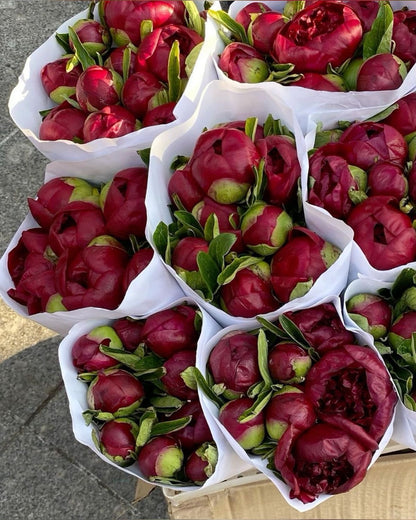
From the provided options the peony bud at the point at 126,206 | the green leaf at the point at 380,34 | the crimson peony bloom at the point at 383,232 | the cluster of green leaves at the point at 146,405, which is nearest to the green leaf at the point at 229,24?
the green leaf at the point at 380,34

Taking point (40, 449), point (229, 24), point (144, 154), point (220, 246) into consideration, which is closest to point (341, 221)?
point (220, 246)

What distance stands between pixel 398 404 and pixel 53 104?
2.93ft

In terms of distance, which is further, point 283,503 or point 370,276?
point 283,503

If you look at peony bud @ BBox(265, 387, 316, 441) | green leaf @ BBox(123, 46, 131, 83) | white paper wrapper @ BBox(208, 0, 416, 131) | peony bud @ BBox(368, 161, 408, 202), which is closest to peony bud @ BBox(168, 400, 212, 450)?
peony bud @ BBox(265, 387, 316, 441)

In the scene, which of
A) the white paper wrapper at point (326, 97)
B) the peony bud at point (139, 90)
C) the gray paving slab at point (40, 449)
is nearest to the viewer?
the white paper wrapper at point (326, 97)

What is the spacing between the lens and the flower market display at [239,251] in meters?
0.85

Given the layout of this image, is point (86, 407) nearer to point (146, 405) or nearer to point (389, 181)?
point (146, 405)

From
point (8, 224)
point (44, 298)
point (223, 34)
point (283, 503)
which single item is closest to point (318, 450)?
point (283, 503)

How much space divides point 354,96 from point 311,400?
52cm

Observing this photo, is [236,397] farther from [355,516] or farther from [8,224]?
[8,224]

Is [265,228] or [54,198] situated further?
[54,198]

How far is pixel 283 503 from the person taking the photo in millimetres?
1115

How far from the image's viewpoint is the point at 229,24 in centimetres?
117

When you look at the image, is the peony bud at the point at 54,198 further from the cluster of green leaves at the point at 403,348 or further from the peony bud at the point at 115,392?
the cluster of green leaves at the point at 403,348
